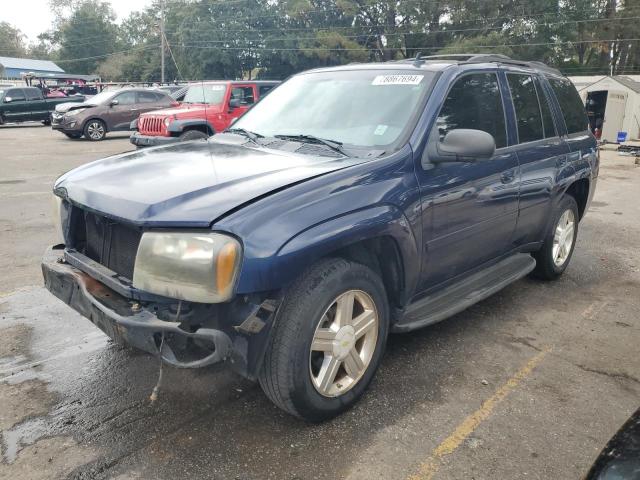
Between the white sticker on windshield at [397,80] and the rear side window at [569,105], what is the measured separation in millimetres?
1889

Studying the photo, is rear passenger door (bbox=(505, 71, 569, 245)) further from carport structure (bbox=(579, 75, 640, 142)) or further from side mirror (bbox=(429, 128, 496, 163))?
carport structure (bbox=(579, 75, 640, 142))

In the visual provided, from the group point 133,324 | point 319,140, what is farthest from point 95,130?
point 133,324

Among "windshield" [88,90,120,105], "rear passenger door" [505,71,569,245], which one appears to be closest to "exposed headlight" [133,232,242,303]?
"rear passenger door" [505,71,569,245]

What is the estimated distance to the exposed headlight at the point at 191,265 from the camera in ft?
7.70

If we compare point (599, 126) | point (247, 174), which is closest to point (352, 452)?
point (247, 174)

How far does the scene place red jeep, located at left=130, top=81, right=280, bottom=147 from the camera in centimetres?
1146

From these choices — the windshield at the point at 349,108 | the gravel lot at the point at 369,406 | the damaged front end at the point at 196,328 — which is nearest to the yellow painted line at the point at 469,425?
the gravel lot at the point at 369,406

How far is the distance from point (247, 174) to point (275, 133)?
3.34 feet

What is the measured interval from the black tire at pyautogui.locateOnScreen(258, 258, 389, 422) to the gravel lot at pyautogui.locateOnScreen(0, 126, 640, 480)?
0.20 metres

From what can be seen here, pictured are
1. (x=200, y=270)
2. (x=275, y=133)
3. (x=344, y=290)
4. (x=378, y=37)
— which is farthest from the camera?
(x=378, y=37)

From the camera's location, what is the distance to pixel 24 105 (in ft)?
78.1

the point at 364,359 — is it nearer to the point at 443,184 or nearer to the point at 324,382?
the point at 324,382

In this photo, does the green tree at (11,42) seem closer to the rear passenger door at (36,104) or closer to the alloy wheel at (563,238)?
the rear passenger door at (36,104)

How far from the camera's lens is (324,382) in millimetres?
2787
